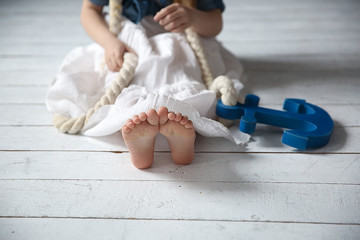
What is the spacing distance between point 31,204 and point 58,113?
0.32m

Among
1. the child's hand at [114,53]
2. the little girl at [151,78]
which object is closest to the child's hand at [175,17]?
the little girl at [151,78]

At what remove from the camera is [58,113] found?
0.93 meters

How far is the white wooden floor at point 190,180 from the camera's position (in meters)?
0.62

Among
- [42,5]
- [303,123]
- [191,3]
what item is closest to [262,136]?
[303,123]

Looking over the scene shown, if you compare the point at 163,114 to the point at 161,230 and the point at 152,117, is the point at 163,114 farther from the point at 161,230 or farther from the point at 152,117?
the point at 161,230

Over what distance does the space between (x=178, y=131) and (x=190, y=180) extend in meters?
0.11

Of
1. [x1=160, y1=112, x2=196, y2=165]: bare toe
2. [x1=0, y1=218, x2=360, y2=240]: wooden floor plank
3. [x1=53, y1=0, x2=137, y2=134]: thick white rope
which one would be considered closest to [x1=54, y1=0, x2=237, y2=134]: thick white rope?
[x1=53, y1=0, x2=137, y2=134]: thick white rope

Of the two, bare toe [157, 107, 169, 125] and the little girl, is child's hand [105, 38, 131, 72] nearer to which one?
the little girl

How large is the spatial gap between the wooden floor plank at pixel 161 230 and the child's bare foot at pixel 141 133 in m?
0.15

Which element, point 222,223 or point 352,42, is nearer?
point 222,223

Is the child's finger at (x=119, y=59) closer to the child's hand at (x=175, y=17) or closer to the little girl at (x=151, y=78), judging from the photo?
the little girl at (x=151, y=78)

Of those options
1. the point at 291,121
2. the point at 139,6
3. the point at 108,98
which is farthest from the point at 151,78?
the point at 291,121

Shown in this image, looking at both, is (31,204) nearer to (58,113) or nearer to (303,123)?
(58,113)

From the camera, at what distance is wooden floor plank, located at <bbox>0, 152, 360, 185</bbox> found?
0.73 m
